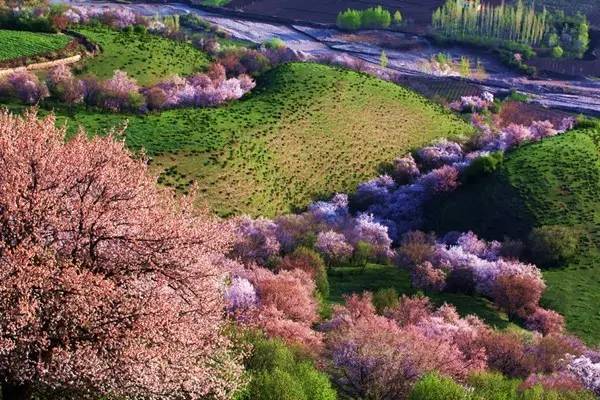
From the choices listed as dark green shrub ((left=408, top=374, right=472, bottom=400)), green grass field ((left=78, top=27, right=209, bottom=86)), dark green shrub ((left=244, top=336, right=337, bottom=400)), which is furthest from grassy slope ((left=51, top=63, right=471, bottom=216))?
dark green shrub ((left=408, top=374, right=472, bottom=400))

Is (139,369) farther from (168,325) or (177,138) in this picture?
(177,138)

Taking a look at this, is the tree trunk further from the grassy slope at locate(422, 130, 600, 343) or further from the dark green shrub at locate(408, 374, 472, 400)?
the grassy slope at locate(422, 130, 600, 343)

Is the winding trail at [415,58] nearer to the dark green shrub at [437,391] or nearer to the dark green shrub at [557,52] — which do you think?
the dark green shrub at [557,52]

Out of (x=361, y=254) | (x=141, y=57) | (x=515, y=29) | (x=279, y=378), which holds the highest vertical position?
(x=141, y=57)

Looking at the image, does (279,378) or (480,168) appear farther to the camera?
(480,168)

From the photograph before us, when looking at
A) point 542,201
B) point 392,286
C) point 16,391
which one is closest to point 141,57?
point 392,286

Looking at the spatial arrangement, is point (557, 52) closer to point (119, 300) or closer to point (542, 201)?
point (542, 201)
